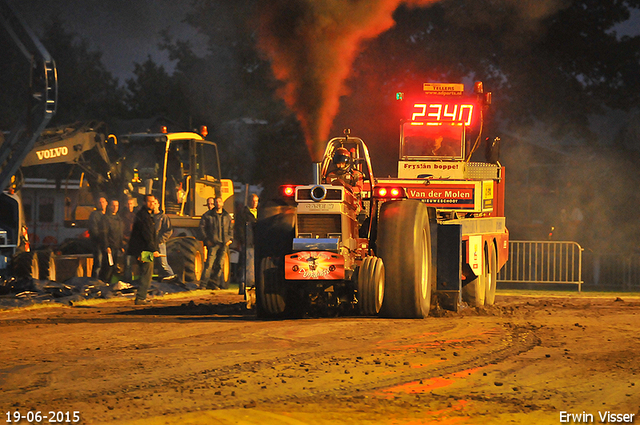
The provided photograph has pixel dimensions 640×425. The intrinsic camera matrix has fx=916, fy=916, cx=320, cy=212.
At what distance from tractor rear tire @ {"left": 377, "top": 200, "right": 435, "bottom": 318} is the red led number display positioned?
4999 mm

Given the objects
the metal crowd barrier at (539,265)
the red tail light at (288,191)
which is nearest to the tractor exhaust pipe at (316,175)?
the red tail light at (288,191)

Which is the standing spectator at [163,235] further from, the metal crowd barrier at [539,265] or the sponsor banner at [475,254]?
the metal crowd barrier at [539,265]

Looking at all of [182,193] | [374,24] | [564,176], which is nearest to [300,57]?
[374,24]

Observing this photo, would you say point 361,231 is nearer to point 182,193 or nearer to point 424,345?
point 424,345

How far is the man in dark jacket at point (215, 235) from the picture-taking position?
20.7 meters

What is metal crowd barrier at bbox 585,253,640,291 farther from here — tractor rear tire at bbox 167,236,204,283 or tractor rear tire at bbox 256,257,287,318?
tractor rear tire at bbox 256,257,287,318

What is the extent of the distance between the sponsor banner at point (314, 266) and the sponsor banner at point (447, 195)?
390 cm

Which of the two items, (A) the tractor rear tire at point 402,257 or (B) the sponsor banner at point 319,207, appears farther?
(A) the tractor rear tire at point 402,257

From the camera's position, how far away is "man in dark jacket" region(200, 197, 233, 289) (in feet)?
67.8

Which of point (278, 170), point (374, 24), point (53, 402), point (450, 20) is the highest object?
point (450, 20)

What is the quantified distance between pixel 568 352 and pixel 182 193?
557 inches

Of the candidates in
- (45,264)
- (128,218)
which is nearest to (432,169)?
(128,218)

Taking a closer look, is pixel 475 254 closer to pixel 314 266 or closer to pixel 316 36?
pixel 314 266

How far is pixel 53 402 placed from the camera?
7.20 m
